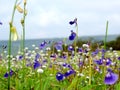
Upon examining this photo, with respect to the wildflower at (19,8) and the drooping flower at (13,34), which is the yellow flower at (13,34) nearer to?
the drooping flower at (13,34)

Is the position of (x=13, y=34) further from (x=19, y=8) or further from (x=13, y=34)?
(x=19, y=8)

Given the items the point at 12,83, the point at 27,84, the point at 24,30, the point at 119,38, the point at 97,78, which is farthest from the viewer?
the point at 119,38

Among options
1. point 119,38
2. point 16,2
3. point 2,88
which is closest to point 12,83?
point 2,88

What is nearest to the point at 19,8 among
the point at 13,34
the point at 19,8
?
the point at 19,8

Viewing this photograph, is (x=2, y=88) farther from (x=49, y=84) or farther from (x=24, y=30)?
(x=24, y=30)

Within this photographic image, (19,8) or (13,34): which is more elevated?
(19,8)

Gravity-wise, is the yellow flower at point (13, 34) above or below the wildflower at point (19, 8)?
below

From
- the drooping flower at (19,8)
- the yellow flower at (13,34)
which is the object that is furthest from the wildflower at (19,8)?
the yellow flower at (13,34)

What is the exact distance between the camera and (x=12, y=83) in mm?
4188

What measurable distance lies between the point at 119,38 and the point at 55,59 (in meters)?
20.6

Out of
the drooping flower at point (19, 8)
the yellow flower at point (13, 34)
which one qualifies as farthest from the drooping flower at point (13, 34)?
the drooping flower at point (19, 8)

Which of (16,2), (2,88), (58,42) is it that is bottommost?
(2,88)

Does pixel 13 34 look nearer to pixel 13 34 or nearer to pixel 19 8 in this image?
pixel 13 34

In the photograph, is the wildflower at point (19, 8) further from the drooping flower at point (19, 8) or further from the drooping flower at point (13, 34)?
the drooping flower at point (13, 34)
